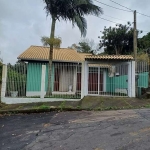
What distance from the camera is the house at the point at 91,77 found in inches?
483

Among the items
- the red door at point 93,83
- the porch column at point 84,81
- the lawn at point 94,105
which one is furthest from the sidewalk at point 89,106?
the red door at point 93,83

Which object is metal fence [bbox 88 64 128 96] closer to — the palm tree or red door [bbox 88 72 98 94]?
red door [bbox 88 72 98 94]

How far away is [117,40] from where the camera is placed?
32625mm

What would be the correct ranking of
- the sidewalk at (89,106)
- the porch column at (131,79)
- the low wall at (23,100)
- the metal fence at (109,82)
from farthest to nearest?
the metal fence at (109,82) → the porch column at (131,79) → the low wall at (23,100) → the sidewalk at (89,106)

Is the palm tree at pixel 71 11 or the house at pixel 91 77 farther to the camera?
the palm tree at pixel 71 11

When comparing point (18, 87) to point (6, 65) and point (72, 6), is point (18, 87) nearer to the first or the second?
point (6, 65)

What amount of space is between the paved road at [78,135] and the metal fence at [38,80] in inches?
190

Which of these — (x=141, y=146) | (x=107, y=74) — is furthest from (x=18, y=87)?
(x=141, y=146)

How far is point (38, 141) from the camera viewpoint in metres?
5.09

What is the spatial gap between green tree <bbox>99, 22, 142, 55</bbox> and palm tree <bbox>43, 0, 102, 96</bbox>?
18.9 metres

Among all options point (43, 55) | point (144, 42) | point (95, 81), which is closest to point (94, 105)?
point (95, 81)

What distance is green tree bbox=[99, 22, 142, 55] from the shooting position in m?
31.6

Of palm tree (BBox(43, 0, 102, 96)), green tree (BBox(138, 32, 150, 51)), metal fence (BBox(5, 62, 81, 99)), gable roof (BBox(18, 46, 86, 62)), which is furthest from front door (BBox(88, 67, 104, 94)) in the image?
green tree (BBox(138, 32, 150, 51))

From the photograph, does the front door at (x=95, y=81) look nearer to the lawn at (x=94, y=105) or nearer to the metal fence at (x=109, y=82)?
the metal fence at (x=109, y=82)
